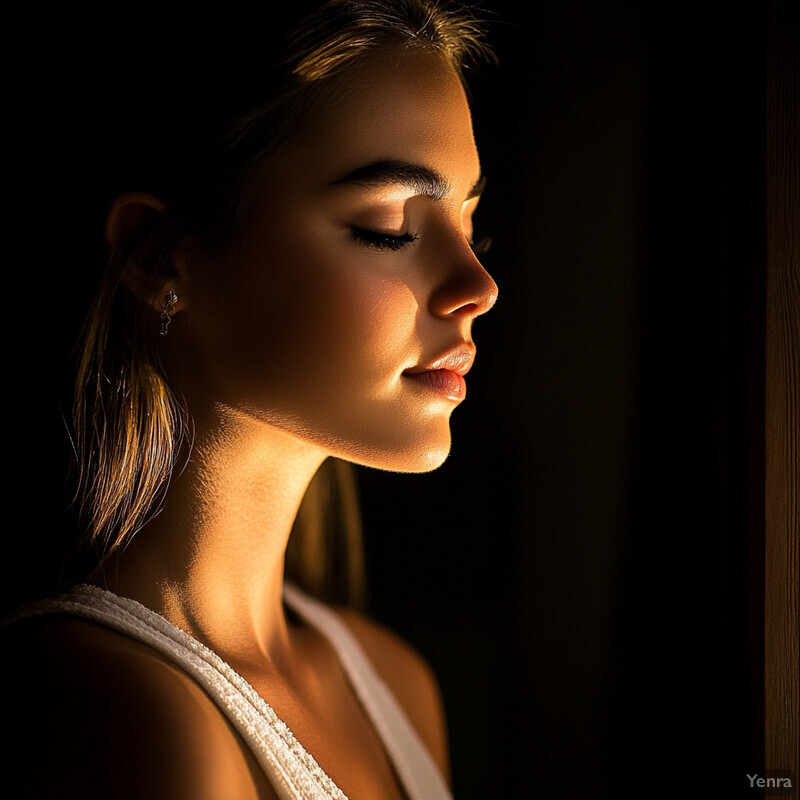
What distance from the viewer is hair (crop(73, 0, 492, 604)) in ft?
2.63

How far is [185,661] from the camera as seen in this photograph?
0.79 meters

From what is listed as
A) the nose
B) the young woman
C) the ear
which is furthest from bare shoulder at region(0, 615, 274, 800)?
the nose

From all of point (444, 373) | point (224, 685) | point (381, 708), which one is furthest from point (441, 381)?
point (381, 708)

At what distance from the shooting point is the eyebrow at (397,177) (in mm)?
801

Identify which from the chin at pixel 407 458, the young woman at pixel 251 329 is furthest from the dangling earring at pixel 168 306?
the chin at pixel 407 458

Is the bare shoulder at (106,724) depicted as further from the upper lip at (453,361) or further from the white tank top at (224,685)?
the upper lip at (453,361)

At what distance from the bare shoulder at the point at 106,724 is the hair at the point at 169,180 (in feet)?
0.37

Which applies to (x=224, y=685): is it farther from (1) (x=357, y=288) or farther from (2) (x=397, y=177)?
(2) (x=397, y=177)

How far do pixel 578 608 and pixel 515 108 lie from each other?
80 cm

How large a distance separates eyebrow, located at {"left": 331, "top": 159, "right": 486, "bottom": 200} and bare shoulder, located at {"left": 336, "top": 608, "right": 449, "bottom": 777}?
0.66m

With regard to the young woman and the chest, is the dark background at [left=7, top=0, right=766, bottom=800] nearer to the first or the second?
the young woman

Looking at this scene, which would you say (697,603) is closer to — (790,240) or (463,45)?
(790,240)

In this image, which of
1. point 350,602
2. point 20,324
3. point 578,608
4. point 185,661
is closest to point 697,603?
point 578,608

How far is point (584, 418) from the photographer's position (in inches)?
50.0
